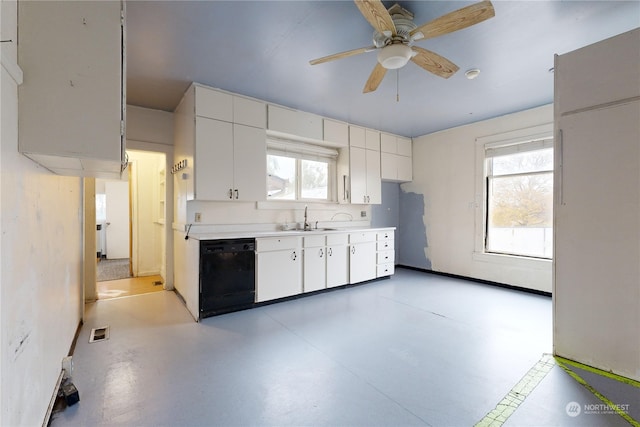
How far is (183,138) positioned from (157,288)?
2.38 metres

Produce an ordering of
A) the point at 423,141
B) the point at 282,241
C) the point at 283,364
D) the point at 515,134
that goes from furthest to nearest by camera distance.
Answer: the point at 423,141 < the point at 515,134 < the point at 282,241 < the point at 283,364

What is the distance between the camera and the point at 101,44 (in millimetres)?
1450

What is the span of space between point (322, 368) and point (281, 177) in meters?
2.99

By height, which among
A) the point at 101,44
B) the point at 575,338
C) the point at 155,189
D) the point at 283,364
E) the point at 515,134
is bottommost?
the point at 283,364

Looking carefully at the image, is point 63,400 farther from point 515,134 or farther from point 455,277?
point 515,134

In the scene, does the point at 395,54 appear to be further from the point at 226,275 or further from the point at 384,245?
the point at 384,245

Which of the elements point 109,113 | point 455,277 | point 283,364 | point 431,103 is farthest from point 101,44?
point 455,277

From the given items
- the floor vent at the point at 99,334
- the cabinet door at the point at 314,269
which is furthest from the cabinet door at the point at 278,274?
the floor vent at the point at 99,334

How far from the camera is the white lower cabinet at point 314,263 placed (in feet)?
12.9

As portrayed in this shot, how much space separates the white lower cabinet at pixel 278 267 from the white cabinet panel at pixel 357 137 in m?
2.07

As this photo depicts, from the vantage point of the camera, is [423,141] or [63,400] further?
[423,141]

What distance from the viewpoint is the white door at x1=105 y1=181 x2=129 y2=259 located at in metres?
7.14

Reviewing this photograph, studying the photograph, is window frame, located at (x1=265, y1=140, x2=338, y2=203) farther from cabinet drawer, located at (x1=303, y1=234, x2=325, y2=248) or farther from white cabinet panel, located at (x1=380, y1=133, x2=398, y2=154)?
white cabinet panel, located at (x1=380, y1=133, x2=398, y2=154)

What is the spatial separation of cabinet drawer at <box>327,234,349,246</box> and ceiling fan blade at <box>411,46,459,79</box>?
8.11 ft
